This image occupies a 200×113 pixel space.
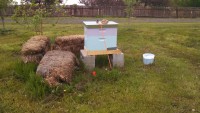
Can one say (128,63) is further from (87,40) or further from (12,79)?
(12,79)

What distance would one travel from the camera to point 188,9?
101 feet

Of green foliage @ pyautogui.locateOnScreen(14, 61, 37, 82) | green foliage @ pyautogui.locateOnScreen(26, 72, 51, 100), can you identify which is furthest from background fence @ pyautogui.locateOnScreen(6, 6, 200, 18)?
green foliage @ pyautogui.locateOnScreen(26, 72, 51, 100)

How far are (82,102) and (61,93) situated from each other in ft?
1.82

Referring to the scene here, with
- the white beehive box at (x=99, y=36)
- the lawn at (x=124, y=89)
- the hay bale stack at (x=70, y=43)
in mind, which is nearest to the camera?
→ the lawn at (x=124, y=89)

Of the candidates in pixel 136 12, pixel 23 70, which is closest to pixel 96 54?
pixel 23 70

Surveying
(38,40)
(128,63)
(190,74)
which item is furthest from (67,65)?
(190,74)

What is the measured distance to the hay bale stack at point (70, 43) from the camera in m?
9.38

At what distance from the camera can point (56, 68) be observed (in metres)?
6.63

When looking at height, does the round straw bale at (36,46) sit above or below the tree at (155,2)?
below

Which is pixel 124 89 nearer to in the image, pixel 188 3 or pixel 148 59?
pixel 148 59

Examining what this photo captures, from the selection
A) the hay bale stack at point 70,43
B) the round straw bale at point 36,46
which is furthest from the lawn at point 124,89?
the hay bale stack at point 70,43

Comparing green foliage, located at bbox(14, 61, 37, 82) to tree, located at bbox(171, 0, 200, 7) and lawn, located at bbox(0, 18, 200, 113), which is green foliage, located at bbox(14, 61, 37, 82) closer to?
lawn, located at bbox(0, 18, 200, 113)

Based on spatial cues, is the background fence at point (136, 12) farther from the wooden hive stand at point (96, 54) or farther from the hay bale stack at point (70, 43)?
the wooden hive stand at point (96, 54)

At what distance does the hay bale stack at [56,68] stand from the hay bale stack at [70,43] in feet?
5.70
